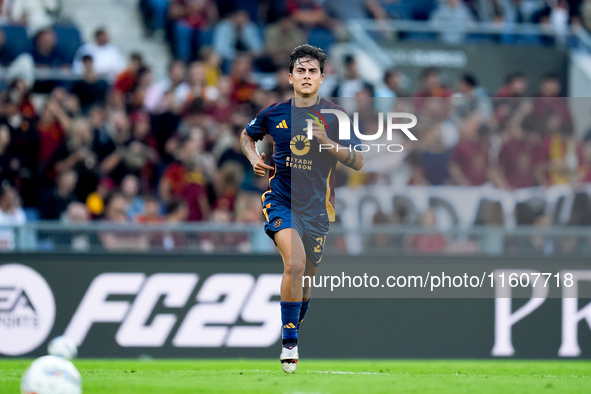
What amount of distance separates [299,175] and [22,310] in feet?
16.4

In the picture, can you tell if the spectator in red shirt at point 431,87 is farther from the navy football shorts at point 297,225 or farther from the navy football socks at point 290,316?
the navy football socks at point 290,316

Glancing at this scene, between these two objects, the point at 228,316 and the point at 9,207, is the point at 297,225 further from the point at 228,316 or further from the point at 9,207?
the point at 9,207

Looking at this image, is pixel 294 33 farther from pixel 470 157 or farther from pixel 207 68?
pixel 470 157

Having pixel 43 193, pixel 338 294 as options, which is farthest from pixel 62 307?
pixel 338 294

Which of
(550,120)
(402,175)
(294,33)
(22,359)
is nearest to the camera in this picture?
(22,359)

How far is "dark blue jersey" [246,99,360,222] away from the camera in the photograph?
764cm

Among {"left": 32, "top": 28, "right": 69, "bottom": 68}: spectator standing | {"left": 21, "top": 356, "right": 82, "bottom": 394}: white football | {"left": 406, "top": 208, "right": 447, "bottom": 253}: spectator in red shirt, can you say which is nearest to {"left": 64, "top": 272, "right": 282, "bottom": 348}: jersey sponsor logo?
{"left": 406, "top": 208, "right": 447, "bottom": 253}: spectator in red shirt

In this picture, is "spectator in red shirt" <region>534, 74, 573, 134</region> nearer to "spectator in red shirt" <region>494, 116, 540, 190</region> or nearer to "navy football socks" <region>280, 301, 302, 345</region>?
"spectator in red shirt" <region>494, 116, 540, 190</region>

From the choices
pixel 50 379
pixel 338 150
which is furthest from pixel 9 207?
pixel 50 379

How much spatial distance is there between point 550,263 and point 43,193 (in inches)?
254

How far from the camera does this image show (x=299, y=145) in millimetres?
7605

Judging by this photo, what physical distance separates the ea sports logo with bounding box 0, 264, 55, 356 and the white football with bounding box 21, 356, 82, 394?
516 cm

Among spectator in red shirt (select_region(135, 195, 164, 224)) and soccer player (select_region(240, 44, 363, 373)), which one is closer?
soccer player (select_region(240, 44, 363, 373))

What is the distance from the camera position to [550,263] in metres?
11.5
